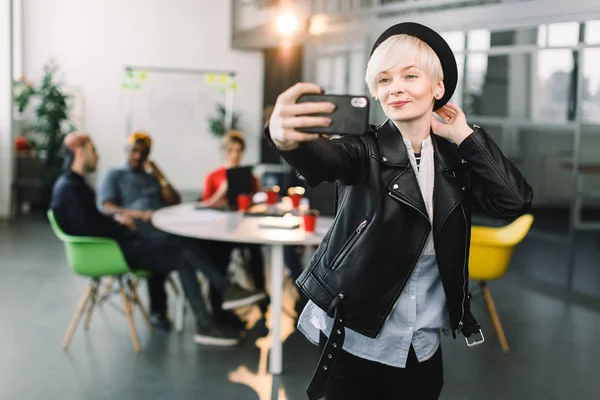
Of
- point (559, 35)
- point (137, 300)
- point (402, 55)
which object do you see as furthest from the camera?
point (559, 35)

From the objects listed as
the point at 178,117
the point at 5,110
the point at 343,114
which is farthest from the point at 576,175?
the point at 178,117

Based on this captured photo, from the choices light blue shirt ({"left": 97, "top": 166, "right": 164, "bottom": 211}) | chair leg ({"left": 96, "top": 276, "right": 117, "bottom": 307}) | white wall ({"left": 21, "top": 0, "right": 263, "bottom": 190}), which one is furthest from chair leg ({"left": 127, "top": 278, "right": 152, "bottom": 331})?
white wall ({"left": 21, "top": 0, "right": 263, "bottom": 190})

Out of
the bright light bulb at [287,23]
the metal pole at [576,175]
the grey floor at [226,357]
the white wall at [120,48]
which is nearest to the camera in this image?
the grey floor at [226,357]

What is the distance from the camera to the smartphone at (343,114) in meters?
1.38

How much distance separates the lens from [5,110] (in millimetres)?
9594

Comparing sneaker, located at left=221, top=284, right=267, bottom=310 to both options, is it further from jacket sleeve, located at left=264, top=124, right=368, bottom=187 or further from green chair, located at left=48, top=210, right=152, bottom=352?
jacket sleeve, located at left=264, top=124, right=368, bottom=187

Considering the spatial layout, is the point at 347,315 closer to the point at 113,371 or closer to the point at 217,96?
the point at 113,371

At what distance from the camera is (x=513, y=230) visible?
4.79 m

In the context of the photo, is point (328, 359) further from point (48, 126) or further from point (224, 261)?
point (48, 126)

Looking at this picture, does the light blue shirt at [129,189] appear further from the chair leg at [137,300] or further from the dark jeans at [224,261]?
the chair leg at [137,300]

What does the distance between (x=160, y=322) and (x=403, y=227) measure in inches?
139

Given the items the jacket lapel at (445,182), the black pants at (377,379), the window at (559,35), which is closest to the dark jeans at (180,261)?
the black pants at (377,379)

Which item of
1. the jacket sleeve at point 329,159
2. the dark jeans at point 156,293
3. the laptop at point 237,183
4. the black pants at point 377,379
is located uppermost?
the jacket sleeve at point 329,159

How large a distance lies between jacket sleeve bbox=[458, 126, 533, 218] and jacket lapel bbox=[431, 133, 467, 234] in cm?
3
